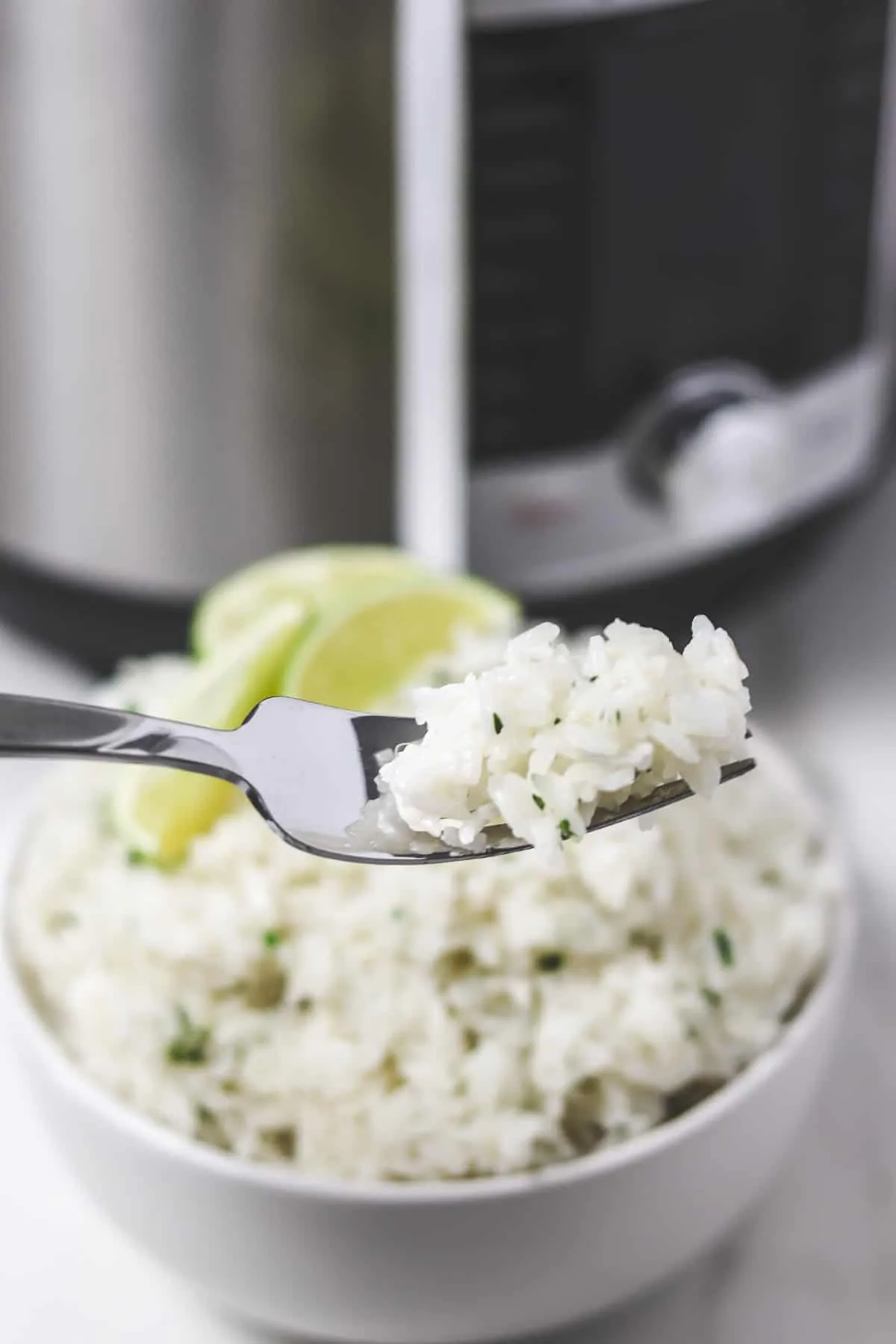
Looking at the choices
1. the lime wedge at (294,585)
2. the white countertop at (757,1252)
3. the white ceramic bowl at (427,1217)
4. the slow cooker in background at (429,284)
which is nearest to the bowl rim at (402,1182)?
the white ceramic bowl at (427,1217)

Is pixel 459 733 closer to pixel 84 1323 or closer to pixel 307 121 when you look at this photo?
pixel 84 1323

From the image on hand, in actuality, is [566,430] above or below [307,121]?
below

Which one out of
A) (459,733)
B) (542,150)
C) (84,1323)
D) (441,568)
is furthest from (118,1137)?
(542,150)

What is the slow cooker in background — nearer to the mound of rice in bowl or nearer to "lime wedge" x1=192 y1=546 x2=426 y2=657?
"lime wedge" x1=192 y1=546 x2=426 y2=657

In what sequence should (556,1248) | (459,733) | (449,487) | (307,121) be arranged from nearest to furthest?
(459,733), (556,1248), (307,121), (449,487)

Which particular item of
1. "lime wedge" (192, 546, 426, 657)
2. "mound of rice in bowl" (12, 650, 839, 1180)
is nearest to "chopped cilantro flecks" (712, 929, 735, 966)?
"mound of rice in bowl" (12, 650, 839, 1180)

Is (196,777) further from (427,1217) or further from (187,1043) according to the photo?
(427,1217)

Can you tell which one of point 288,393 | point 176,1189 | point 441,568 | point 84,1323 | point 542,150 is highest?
point 542,150

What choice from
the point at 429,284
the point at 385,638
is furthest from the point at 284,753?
the point at 429,284
